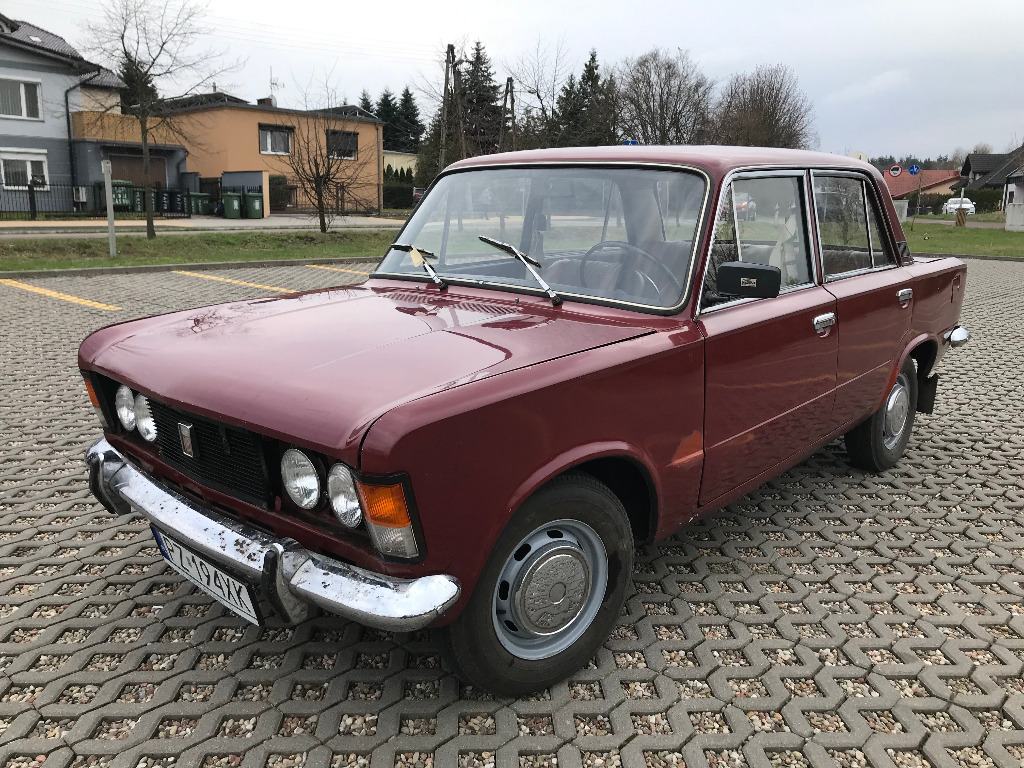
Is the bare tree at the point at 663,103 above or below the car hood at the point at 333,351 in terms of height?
above

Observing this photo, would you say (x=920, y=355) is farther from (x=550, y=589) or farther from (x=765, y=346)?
(x=550, y=589)

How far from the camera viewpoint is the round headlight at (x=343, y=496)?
2.17 metres

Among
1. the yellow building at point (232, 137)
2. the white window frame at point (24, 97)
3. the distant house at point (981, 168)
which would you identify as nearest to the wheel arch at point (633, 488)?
the yellow building at point (232, 137)

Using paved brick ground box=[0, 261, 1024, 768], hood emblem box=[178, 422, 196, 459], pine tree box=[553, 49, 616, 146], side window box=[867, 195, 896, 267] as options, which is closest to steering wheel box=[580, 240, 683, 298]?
paved brick ground box=[0, 261, 1024, 768]

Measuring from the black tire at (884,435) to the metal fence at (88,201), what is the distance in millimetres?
29269

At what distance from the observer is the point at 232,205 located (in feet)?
102

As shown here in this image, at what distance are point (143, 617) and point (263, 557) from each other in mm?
1261

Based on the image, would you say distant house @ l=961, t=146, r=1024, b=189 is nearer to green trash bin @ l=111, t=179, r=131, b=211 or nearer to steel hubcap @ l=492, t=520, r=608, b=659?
green trash bin @ l=111, t=179, r=131, b=211

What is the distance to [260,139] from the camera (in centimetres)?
3700

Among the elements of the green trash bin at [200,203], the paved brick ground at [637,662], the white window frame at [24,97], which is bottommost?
the paved brick ground at [637,662]

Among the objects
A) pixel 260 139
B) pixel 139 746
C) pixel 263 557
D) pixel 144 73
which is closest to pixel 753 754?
pixel 263 557

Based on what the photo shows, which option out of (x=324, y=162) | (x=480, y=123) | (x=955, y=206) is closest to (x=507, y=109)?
(x=480, y=123)

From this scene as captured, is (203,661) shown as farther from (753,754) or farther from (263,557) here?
(753,754)

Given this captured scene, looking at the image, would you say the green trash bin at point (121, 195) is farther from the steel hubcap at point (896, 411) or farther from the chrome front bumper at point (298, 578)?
the chrome front bumper at point (298, 578)
